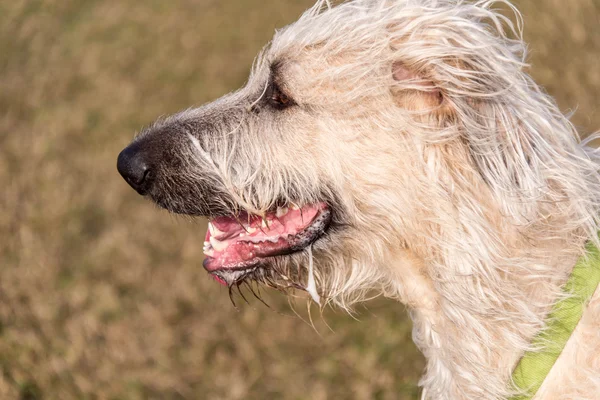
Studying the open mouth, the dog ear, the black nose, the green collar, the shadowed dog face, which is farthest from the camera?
the black nose

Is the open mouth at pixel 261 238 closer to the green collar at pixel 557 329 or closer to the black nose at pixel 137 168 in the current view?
the black nose at pixel 137 168

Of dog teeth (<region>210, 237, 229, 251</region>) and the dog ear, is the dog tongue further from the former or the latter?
the dog ear

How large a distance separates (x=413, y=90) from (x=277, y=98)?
0.66 meters

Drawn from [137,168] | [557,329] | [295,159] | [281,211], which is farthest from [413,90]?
[137,168]

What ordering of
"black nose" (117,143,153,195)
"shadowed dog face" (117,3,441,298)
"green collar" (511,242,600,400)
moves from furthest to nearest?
1. "black nose" (117,143,153,195)
2. "shadowed dog face" (117,3,441,298)
3. "green collar" (511,242,600,400)

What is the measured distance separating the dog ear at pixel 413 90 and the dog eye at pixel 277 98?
0.49 meters

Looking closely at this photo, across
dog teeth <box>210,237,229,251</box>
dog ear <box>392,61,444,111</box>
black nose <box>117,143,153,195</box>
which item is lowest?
dog teeth <box>210,237,229,251</box>

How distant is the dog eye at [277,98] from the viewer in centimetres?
325

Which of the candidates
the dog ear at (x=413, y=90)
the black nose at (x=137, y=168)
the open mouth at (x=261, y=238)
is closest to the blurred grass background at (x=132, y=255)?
the open mouth at (x=261, y=238)

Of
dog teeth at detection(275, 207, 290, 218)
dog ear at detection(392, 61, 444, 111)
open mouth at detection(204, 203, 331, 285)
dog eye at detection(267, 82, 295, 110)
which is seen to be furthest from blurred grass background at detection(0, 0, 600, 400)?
dog ear at detection(392, 61, 444, 111)

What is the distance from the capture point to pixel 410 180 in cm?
295

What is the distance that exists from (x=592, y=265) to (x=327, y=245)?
3.57 feet

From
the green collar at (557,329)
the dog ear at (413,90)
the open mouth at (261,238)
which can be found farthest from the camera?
the open mouth at (261,238)

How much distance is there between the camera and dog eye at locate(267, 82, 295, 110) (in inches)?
128
